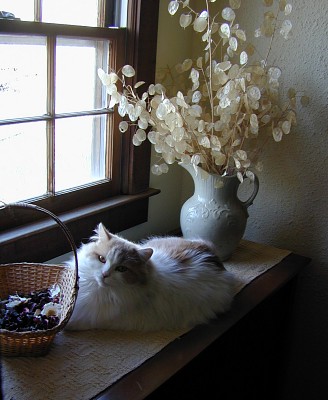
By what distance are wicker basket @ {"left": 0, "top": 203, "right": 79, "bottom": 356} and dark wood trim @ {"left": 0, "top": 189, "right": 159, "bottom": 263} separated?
0.08 meters

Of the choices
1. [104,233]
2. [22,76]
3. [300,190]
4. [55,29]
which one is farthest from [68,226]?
[300,190]

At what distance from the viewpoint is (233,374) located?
1.54 metres

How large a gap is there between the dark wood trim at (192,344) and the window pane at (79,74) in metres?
0.73

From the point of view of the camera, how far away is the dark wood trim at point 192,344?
1.06 metres

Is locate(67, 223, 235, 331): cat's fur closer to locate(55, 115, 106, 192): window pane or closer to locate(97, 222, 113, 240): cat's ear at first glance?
locate(97, 222, 113, 240): cat's ear

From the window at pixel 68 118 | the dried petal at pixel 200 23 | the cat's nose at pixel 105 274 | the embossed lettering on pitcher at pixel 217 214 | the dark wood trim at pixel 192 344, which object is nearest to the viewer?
the dark wood trim at pixel 192 344

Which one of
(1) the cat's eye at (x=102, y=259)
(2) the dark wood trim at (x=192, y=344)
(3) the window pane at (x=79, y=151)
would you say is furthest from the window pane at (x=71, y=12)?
(2) the dark wood trim at (x=192, y=344)

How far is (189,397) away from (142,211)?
2.37ft

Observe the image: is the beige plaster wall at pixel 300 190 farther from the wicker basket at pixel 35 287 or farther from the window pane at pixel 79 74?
the wicker basket at pixel 35 287

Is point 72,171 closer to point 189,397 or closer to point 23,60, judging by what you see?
point 23,60

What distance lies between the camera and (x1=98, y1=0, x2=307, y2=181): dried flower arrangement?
4.78ft

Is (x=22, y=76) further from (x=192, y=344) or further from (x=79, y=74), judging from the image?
(x=192, y=344)

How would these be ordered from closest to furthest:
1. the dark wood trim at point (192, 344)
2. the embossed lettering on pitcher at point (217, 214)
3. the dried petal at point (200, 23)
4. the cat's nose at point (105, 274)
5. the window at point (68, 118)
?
the dark wood trim at point (192, 344) < the cat's nose at point (105, 274) < the window at point (68, 118) < the dried petal at point (200, 23) < the embossed lettering on pitcher at point (217, 214)

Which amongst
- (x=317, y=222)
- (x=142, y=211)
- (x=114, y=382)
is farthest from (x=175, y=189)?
(x=114, y=382)
